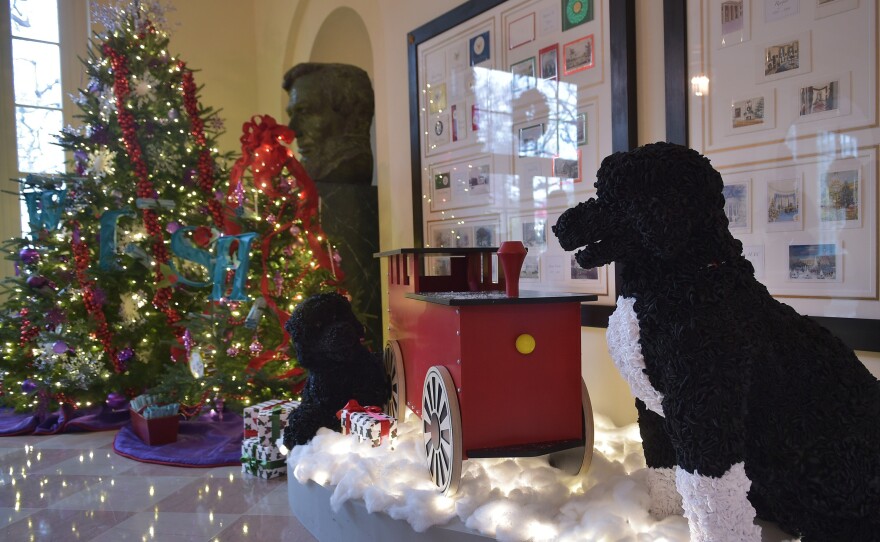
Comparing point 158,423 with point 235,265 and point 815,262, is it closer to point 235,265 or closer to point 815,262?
point 235,265

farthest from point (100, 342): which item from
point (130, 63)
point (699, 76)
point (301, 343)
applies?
point (699, 76)

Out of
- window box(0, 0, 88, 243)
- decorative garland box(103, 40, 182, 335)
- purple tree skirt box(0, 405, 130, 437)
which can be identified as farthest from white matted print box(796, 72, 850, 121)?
window box(0, 0, 88, 243)

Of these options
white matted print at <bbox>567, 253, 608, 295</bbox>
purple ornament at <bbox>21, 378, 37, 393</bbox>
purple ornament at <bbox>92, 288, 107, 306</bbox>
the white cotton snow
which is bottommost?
purple ornament at <bbox>21, 378, 37, 393</bbox>

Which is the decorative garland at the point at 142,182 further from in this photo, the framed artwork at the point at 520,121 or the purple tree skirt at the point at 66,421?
the framed artwork at the point at 520,121

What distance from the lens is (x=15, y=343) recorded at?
11.5 ft

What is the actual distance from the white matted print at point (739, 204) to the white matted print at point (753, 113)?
16cm

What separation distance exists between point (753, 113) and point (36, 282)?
3667 millimetres

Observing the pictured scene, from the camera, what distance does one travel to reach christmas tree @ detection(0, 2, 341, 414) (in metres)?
3.14

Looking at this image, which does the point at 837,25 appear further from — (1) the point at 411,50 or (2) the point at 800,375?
(1) the point at 411,50

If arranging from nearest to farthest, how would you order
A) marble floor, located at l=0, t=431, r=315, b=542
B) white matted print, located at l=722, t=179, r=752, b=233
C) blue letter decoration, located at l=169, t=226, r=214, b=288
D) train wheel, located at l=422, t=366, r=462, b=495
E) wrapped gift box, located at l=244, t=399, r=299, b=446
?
1. train wheel, located at l=422, t=366, r=462, b=495
2. white matted print, located at l=722, t=179, r=752, b=233
3. marble floor, located at l=0, t=431, r=315, b=542
4. wrapped gift box, located at l=244, t=399, r=299, b=446
5. blue letter decoration, located at l=169, t=226, r=214, b=288

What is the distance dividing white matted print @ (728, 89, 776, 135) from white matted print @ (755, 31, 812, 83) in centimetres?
5

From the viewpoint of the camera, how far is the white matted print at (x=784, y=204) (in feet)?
5.54

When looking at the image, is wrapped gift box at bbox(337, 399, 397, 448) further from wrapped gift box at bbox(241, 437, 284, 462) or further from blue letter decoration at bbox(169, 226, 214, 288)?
blue letter decoration at bbox(169, 226, 214, 288)

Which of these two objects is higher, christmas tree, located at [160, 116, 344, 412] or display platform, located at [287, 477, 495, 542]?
christmas tree, located at [160, 116, 344, 412]
